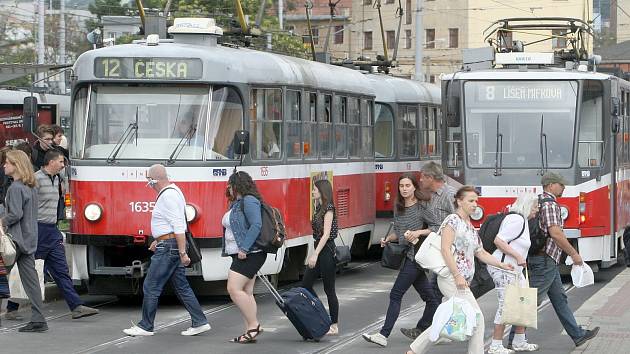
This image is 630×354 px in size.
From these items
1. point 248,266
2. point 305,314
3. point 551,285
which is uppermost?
point 248,266

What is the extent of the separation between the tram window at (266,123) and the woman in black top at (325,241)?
288 centimetres

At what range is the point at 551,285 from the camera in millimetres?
13070

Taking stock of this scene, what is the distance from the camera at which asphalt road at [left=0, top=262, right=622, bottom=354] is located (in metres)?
13.3

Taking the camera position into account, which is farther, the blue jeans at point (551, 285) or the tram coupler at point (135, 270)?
the tram coupler at point (135, 270)

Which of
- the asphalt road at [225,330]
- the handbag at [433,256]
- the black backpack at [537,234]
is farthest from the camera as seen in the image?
the asphalt road at [225,330]

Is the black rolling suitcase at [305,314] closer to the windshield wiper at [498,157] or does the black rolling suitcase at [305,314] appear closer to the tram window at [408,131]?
the windshield wiper at [498,157]

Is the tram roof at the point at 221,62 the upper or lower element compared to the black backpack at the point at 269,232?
upper

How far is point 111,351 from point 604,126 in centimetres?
932

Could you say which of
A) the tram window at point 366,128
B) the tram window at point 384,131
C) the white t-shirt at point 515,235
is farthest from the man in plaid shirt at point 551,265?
the tram window at point 384,131

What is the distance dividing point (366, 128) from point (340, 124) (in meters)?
1.63

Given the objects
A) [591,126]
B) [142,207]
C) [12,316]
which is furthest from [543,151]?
[12,316]

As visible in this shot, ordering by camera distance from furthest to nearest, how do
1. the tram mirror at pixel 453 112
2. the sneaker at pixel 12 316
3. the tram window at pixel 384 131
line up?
1. the tram window at pixel 384 131
2. the tram mirror at pixel 453 112
3. the sneaker at pixel 12 316

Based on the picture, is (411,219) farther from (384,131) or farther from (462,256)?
(384,131)

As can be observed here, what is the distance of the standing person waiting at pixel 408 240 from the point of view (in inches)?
524
